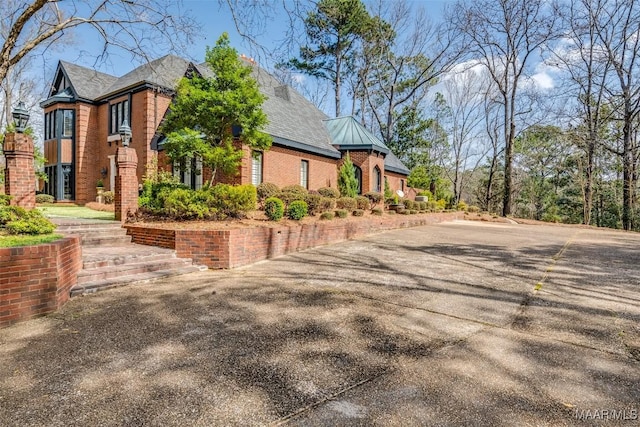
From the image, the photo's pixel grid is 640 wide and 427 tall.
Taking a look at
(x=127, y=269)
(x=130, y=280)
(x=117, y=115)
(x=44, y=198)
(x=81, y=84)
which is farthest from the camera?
(x=81, y=84)

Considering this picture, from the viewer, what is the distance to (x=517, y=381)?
8.81 feet

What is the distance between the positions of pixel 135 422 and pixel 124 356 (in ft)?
3.61

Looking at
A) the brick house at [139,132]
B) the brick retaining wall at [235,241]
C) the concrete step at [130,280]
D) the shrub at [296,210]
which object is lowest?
the concrete step at [130,280]

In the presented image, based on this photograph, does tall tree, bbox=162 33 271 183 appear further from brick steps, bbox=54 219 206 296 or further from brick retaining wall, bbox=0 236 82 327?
brick retaining wall, bbox=0 236 82 327

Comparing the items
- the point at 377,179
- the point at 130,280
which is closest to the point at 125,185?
the point at 130,280

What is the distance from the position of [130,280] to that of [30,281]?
1.69m

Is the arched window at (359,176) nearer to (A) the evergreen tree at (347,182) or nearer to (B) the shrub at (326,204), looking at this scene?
(A) the evergreen tree at (347,182)

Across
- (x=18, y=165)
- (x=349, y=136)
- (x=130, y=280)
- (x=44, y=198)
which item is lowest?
(x=130, y=280)

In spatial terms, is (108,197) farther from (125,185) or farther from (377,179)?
(377,179)

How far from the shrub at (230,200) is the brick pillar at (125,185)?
205 centimetres

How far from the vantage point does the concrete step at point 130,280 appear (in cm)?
506

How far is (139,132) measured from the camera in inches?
671

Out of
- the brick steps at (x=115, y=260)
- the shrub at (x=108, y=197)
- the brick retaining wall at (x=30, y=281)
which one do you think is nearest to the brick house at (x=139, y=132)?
the shrub at (x=108, y=197)

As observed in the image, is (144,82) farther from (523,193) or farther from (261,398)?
(523,193)
